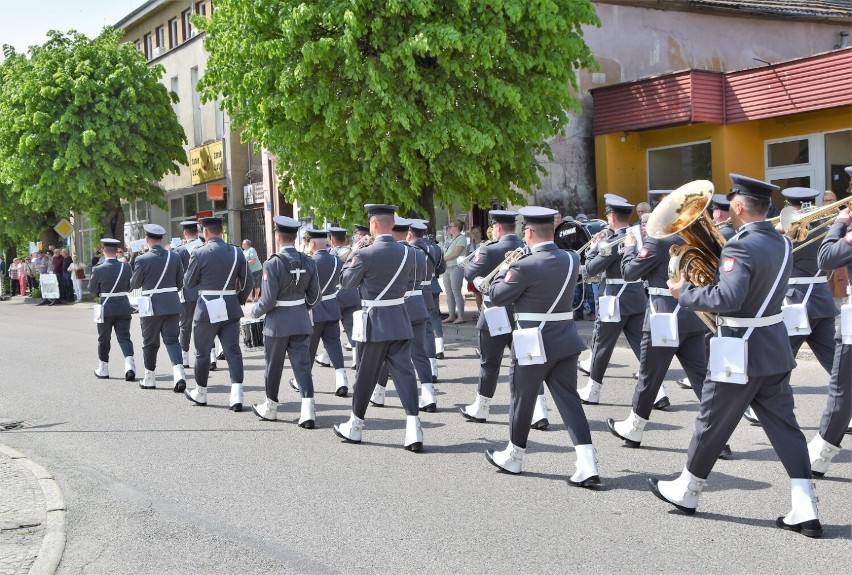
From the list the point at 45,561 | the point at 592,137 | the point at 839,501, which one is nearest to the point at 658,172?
the point at 592,137

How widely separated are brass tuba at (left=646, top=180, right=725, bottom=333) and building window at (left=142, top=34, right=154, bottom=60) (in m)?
36.3

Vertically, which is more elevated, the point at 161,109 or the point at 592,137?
the point at 161,109

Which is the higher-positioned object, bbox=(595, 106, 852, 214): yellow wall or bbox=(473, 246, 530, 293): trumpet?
bbox=(595, 106, 852, 214): yellow wall

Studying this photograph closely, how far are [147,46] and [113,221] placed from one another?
9097mm

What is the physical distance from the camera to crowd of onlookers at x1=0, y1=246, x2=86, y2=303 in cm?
3381

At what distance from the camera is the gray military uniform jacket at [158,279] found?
11734mm

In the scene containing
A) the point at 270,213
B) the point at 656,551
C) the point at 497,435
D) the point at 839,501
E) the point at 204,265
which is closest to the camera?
the point at 656,551

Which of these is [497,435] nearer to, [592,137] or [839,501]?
[839,501]

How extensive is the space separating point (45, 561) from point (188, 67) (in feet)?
106

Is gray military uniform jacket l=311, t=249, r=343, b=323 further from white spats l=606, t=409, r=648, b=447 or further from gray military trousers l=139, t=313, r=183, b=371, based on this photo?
white spats l=606, t=409, r=648, b=447

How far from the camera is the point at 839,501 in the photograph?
6102 millimetres

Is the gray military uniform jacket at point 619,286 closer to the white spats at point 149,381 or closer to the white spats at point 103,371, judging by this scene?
A: the white spats at point 149,381

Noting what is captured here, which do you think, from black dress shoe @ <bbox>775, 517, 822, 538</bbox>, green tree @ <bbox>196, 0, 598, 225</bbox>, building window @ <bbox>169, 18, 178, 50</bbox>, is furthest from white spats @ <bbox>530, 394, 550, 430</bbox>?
building window @ <bbox>169, 18, 178, 50</bbox>

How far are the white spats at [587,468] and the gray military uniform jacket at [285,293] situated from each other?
11.0ft
